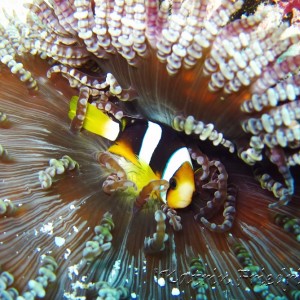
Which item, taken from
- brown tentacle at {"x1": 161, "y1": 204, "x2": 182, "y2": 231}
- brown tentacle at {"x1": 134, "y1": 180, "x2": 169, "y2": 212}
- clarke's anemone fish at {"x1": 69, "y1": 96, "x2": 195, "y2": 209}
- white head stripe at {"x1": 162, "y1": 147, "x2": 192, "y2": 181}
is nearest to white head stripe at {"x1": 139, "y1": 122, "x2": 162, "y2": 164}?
clarke's anemone fish at {"x1": 69, "y1": 96, "x2": 195, "y2": 209}

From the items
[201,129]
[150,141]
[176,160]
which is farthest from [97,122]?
[201,129]

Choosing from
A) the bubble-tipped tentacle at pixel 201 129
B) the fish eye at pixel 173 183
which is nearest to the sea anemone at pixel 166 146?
the bubble-tipped tentacle at pixel 201 129

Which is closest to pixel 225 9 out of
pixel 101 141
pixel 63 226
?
pixel 101 141

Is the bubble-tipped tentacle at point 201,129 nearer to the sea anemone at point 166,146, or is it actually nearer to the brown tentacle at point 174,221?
the sea anemone at point 166,146

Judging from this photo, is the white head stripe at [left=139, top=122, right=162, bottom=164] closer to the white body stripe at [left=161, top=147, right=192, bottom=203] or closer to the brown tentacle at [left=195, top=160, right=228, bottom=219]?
→ the white body stripe at [left=161, top=147, right=192, bottom=203]

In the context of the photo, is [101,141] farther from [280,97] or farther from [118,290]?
[280,97]

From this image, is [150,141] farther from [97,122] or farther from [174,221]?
[174,221]
